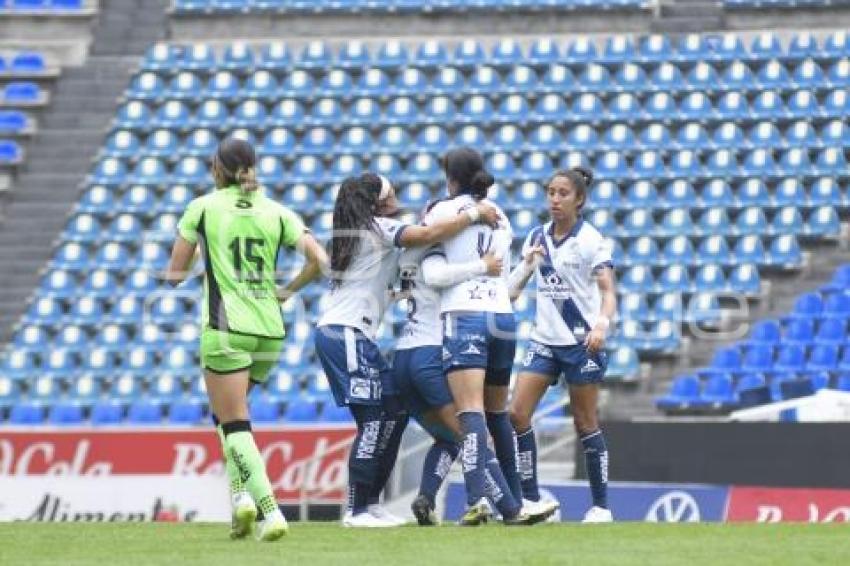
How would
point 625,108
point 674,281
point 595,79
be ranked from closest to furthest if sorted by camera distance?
point 674,281 → point 625,108 → point 595,79

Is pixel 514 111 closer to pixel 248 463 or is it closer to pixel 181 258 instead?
pixel 181 258

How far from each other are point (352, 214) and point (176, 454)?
799 centimetres

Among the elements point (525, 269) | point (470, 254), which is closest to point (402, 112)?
point (525, 269)

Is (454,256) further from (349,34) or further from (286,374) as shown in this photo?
(349,34)

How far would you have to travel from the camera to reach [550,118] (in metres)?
25.8

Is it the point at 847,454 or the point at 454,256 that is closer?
the point at 454,256

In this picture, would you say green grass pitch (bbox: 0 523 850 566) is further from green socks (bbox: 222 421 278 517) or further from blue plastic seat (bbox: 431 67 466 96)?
blue plastic seat (bbox: 431 67 466 96)

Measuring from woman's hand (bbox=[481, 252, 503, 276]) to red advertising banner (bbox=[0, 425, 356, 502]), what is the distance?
23.8 feet

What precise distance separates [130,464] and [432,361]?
8124 mm

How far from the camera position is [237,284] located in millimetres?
10742

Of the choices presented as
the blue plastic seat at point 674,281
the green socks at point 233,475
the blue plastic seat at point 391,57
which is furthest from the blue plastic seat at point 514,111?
the green socks at point 233,475

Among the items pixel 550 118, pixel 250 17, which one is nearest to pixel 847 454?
pixel 550 118

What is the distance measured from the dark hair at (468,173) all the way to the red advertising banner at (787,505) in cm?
569

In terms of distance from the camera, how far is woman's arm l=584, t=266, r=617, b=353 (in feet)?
39.5
